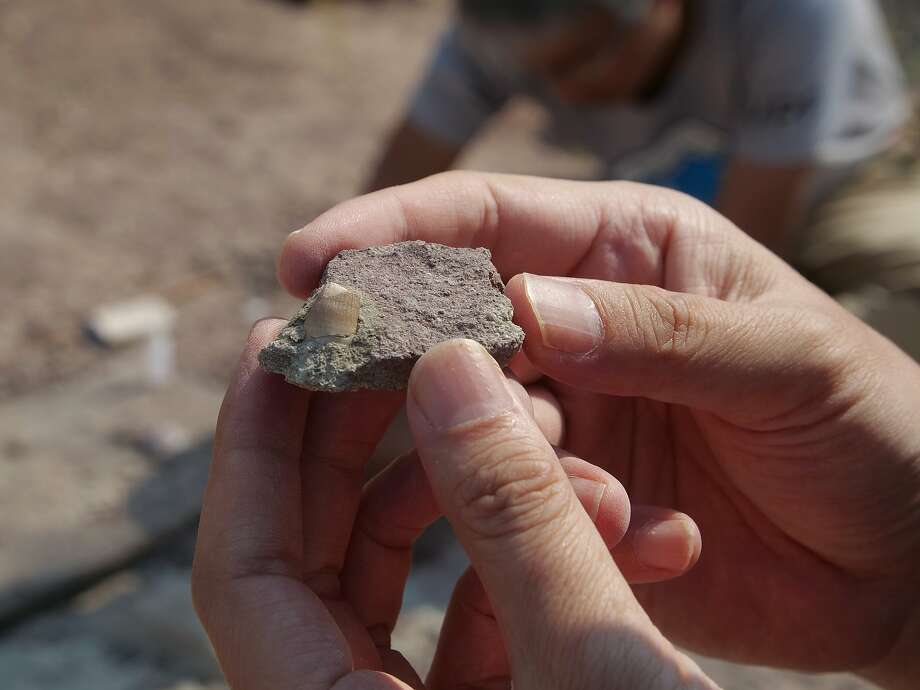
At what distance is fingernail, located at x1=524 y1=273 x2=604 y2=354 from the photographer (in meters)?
1.45

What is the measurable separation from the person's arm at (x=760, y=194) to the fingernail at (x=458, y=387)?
6.75 ft

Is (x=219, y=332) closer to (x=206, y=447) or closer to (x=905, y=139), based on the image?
(x=206, y=447)

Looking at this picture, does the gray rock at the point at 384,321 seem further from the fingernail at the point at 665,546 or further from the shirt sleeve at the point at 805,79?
the shirt sleeve at the point at 805,79

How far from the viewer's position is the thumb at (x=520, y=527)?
1208 millimetres

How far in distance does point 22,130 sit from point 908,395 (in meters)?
4.84

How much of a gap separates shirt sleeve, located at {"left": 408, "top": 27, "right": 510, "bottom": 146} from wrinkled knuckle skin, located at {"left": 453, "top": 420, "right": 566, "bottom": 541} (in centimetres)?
264

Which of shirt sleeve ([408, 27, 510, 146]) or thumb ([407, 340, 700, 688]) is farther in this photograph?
shirt sleeve ([408, 27, 510, 146])

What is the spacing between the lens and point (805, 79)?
3008mm

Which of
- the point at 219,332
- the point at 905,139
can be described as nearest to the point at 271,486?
the point at 219,332

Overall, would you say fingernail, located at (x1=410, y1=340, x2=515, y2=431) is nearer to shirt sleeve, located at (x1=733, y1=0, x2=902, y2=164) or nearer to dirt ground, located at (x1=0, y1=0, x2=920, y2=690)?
dirt ground, located at (x1=0, y1=0, x2=920, y2=690)

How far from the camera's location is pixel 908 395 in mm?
1743

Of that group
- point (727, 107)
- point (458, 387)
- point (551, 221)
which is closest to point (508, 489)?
point (458, 387)

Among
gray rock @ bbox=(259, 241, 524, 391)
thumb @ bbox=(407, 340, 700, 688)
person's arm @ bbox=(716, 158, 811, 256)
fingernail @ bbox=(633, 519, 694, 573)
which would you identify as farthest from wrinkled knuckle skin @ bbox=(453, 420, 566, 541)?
person's arm @ bbox=(716, 158, 811, 256)

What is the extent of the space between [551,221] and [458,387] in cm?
64
